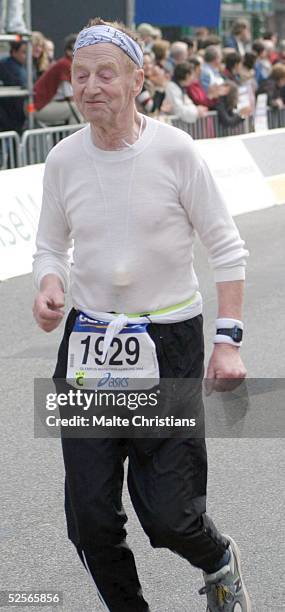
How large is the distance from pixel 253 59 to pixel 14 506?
48.6ft

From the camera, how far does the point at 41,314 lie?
3.79 metres

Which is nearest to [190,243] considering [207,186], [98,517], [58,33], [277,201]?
[207,186]

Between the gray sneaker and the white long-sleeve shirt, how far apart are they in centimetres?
86

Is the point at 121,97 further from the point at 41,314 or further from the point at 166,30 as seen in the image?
the point at 166,30

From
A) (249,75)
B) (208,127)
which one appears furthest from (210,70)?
(249,75)

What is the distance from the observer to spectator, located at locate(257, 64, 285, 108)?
65.8ft

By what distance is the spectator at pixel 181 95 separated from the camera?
1630cm

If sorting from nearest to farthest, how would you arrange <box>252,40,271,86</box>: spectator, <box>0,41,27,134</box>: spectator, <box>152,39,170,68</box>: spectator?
<box>0,41,27,134</box>: spectator
<box>152,39,170,68</box>: spectator
<box>252,40,271,86</box>: spectator

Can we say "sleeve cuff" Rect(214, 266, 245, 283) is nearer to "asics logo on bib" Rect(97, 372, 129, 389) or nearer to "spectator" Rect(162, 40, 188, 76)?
"asics logo on bib" Rect(97, 372, 129, 389)

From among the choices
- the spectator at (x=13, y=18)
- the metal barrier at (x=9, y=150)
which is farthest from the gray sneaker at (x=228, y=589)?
the spectator at (x=13, y=18)

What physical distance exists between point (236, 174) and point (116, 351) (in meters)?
12.1

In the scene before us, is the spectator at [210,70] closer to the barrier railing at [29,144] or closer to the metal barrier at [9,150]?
the barrier railing at [29,144]

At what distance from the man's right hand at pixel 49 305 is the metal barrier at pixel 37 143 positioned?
10202 millimetres

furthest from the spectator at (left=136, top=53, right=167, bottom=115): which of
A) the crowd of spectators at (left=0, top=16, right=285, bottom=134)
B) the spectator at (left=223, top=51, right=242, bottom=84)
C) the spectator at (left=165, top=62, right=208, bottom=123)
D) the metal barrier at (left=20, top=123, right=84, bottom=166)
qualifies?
the spectator at (left=223, top=51, right=242, bottom=84)
